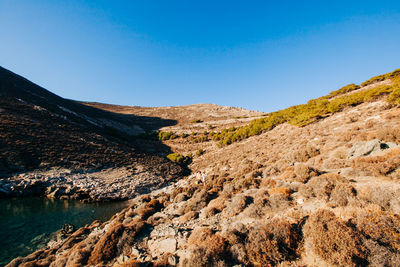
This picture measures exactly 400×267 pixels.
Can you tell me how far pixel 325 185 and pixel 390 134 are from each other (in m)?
6.46

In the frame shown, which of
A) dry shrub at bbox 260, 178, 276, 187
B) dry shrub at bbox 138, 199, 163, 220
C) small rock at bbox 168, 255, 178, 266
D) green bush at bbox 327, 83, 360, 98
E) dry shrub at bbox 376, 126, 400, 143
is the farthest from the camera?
green bush at bbox 327, 83, 360, 98

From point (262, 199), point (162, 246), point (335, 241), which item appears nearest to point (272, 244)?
point (335, 241)

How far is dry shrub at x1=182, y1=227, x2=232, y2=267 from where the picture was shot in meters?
4.85

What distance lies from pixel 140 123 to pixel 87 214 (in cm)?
5064

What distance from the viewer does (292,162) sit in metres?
12.5

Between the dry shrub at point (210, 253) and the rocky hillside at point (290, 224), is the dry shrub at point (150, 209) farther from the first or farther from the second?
the dry shrub at point (210, 253)

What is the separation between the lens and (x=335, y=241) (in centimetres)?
442

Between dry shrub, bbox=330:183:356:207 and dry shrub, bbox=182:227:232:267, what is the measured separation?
16.0 ft

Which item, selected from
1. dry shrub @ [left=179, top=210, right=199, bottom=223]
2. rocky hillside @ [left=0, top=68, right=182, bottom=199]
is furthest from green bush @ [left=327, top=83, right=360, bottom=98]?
dry shrub @ [left=179, top=210, right=199, bottom=223]

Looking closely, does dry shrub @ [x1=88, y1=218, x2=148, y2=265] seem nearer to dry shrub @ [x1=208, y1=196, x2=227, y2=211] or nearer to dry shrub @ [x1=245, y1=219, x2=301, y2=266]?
dry shrub @ [x1=208, y1=196, x2=227, y2=211]

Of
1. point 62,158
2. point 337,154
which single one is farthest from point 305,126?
point 62,158

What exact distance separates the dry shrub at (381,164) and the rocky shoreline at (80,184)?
67.6 ft

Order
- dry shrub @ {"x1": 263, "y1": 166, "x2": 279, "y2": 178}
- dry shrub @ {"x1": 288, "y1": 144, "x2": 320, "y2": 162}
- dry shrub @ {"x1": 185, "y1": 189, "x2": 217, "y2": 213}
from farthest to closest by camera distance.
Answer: dry shrub @ {"x1": 288, "y1": 144, "x2": 320, "y2": 162} → dry shrub @ {"x1": 263, "y1": 166, "x2": 279, "y2": 178} → dry shrub @ {"x1": 185, "y1": 189, "x2": 217, "y2": 213}

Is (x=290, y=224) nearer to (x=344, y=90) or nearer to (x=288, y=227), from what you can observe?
(x=288, y=227)
